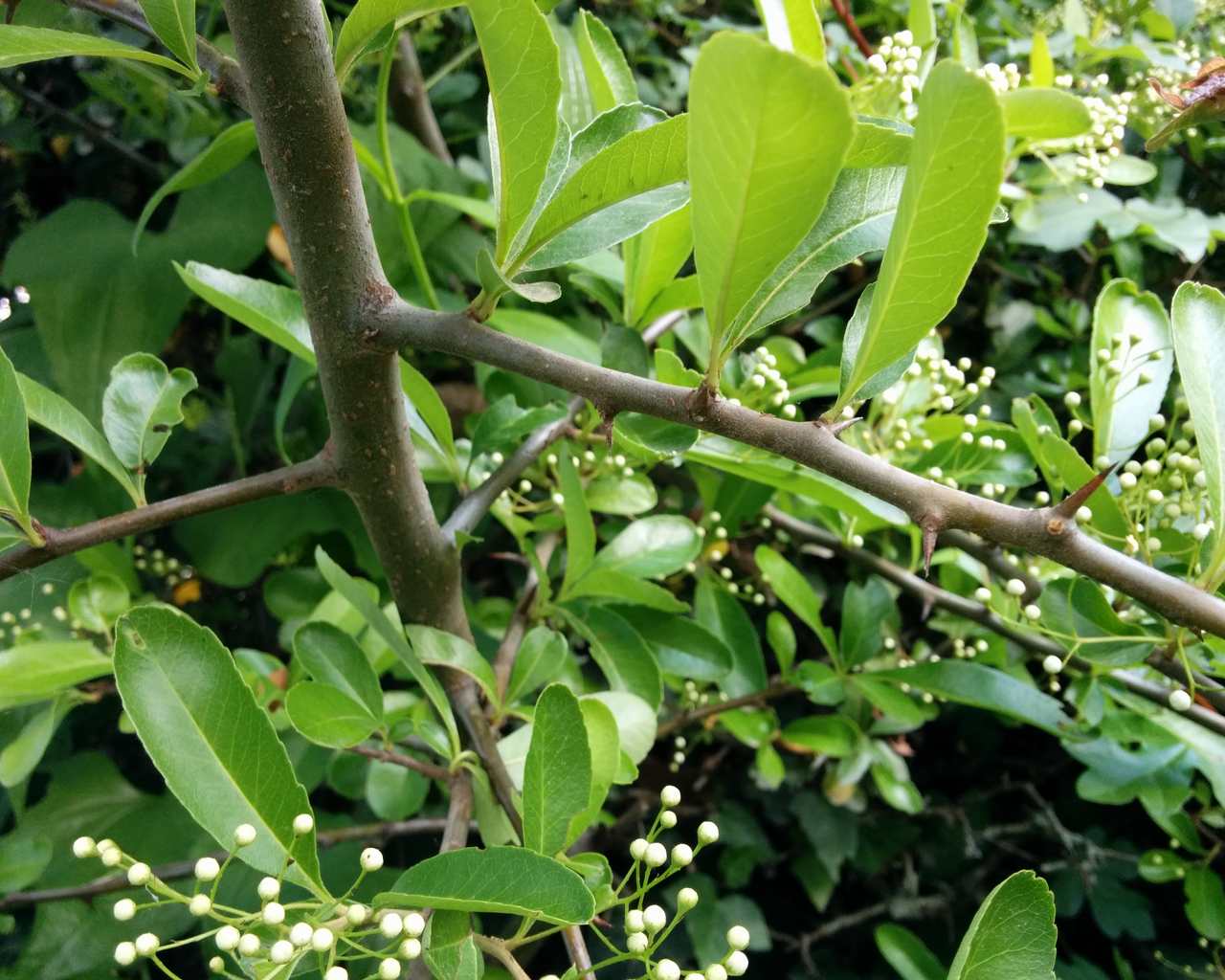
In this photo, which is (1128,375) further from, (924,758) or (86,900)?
(86,900)

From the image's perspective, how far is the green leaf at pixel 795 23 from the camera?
0.73 m

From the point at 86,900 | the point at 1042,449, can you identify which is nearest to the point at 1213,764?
the point at 1042,449

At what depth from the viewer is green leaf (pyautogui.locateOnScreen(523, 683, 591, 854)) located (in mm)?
512

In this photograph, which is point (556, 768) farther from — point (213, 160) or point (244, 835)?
point (213, 160)

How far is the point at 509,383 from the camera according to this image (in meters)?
1.00

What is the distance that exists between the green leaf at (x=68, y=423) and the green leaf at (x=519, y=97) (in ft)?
1.24

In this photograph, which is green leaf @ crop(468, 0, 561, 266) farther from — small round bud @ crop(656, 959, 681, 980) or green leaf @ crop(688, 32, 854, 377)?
small round bud @ crop(656, 959, 681, 980)

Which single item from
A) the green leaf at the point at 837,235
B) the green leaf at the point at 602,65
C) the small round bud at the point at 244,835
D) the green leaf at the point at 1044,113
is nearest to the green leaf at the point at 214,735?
the small round bud at the point at 244,835

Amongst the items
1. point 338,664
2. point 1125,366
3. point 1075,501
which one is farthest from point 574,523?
point 1125,366

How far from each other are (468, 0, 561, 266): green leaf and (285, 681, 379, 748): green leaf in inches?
12.9

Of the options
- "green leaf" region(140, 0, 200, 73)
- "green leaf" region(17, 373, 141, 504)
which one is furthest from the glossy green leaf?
"green leaf" region(140, 0, 200, 73)

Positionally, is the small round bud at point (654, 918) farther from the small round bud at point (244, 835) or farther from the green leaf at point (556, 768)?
the small round bud at point (244, 835)

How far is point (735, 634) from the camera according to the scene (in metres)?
1.01

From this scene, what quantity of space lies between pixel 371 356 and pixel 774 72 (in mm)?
318
